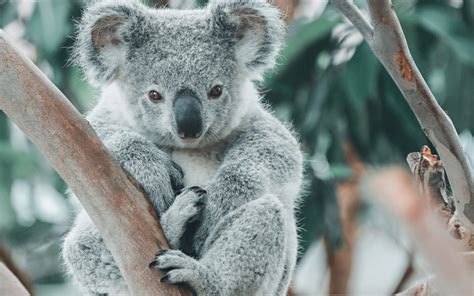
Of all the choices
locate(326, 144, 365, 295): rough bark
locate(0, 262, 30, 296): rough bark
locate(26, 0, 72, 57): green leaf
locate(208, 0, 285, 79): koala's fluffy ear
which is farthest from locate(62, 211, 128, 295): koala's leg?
locate(26, 0, 72, 57): green leaf

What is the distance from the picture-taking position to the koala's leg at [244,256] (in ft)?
7.86

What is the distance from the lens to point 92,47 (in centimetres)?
301

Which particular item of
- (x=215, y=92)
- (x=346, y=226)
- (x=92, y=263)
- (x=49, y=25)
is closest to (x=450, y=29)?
(x=346, y=226)

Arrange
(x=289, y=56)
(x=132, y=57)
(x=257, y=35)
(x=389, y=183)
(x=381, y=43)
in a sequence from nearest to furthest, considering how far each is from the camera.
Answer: (x=389, y=183)
(x=381, y=43)
(x=132, y=57)
(x=257, y=35)
(x=289, y=56)

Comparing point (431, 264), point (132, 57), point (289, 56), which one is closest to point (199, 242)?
point (132, 57)

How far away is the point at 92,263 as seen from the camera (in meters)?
2.65

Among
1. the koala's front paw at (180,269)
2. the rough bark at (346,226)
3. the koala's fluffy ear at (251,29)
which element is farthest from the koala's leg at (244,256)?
the rough bark at (346,226)

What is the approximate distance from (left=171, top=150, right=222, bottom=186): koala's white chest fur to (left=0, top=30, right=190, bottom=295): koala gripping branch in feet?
1.77

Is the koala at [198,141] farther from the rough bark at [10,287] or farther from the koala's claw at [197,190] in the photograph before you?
the rough bark at [10,287]

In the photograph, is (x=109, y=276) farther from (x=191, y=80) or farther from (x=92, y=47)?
(x=92, y=47)

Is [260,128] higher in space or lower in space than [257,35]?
lower

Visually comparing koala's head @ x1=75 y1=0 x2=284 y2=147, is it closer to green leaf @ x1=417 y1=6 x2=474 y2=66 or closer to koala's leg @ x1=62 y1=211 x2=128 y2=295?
koala's leg @ x1=62 y1=211 x2=128 y2=295

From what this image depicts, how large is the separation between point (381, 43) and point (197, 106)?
2.07 feet

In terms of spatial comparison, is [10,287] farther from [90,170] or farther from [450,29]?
[450,29]
